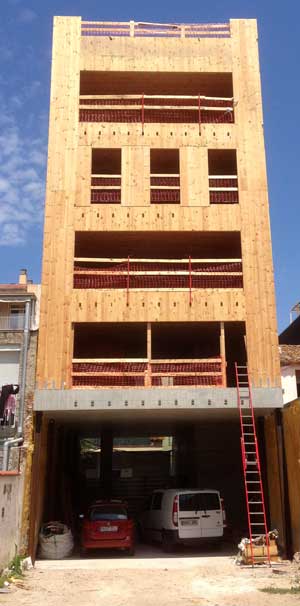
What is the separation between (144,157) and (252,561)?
12.9m

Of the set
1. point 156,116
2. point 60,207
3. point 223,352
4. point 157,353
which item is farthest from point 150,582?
point 156,116

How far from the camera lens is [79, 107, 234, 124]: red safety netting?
800 inches

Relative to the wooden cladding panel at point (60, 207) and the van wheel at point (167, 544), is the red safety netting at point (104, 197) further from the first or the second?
the van wheel at point (167, 544)

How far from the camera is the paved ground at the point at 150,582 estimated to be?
1012 cm

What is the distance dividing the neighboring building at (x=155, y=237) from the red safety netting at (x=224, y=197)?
67mm

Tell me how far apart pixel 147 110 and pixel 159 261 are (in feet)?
19.6

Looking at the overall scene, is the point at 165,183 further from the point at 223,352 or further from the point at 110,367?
the point at 110,367

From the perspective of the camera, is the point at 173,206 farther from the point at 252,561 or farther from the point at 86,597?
the point at 86,597

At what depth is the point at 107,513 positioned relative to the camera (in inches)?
632

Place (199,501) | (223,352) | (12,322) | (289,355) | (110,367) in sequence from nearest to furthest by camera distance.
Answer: (199,501), (110,367), (223,352), (289,355), (12,322)

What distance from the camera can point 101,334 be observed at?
22469 millimetres

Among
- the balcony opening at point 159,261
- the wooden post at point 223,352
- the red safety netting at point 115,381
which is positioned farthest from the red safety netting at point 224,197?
the red safety netting at point 115,381

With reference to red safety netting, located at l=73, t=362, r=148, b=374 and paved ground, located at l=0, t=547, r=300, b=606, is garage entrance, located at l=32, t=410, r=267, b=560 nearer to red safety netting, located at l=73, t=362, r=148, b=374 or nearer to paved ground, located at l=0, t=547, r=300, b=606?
red safety netting, located at l=73, t=362, r=148, b=374

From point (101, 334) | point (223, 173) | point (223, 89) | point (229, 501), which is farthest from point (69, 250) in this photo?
point (229, 501)
